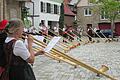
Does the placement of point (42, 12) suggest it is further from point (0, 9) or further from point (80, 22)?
point (0, 9)

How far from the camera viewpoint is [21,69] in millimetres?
5590

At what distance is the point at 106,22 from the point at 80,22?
5.97 m

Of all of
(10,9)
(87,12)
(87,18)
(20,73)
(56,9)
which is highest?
(10,9)

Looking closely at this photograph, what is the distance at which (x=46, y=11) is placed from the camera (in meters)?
60.2

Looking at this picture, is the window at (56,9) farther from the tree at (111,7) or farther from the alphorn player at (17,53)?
the alphorn player at (17,53)

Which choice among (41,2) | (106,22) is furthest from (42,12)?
(106,22)

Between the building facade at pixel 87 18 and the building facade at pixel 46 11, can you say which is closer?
the building facade at pixel 46 11

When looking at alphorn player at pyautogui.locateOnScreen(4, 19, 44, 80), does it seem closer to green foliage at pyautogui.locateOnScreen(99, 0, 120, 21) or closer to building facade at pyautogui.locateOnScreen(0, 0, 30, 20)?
building facade at pyautogui.locateOnScreen(0, 0, 30, 20)

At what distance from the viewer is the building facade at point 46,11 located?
184 ft

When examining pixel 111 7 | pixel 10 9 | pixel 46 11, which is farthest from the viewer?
pixel 46 11

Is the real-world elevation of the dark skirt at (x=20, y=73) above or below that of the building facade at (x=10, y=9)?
below

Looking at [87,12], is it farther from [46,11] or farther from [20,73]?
[20,73]

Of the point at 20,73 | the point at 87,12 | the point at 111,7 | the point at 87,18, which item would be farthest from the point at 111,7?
the point at 20,73

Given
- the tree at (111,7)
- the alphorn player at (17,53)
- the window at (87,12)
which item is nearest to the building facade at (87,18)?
the window at (87,12)
